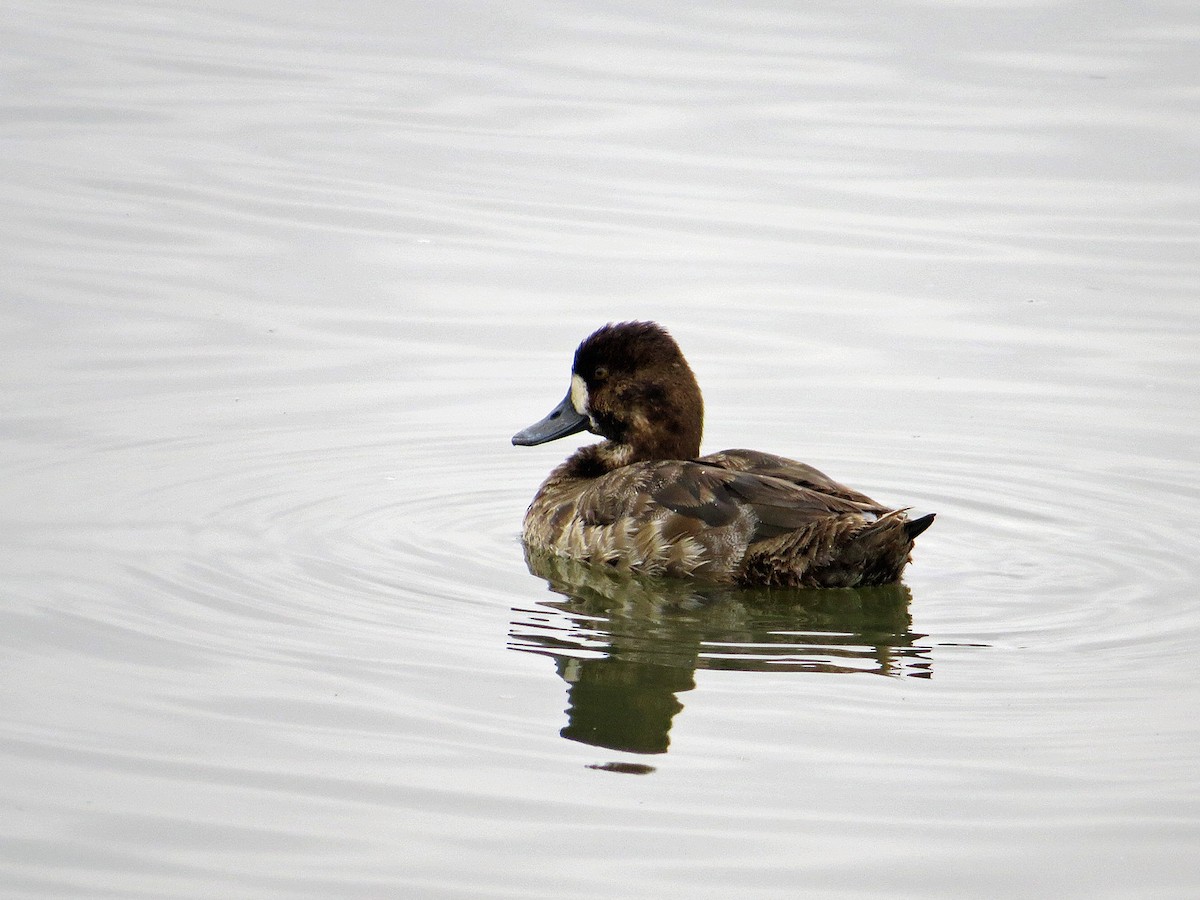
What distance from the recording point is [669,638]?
6855 millimetres

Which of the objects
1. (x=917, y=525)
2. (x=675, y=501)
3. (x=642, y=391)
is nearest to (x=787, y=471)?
(x=675, y=501)

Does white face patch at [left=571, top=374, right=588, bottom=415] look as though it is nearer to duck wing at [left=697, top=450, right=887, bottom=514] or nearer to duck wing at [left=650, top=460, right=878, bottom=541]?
duck wing at [left=697, top=450, right=887, bottom=514]

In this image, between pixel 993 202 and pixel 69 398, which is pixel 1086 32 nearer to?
pixel 993 202

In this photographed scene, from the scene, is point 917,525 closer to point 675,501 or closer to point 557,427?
point 675,501

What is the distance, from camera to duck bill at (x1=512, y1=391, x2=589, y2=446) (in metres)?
8.72

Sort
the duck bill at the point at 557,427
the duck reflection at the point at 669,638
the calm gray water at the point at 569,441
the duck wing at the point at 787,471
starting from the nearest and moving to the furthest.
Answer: the calm gray water at the point at 569,441
the duck reflection at the point at 669,638
the duck wing at the point at 787,471
the duck bill at the point at 557,427

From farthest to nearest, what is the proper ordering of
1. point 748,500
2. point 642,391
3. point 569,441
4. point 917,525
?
1. point 569,441
2. point 642,391
3. point 748,500
4. point 917,525

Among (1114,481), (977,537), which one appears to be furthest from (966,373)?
(977,537)

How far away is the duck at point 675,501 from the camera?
24.2 ft

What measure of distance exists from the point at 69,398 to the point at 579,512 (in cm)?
297

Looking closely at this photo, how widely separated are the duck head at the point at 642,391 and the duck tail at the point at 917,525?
51.5 inches

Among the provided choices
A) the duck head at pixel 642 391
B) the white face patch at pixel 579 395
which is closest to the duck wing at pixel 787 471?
the duck head at pixel 642 391

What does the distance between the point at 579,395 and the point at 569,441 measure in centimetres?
181

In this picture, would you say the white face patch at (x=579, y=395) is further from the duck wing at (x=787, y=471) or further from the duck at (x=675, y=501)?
the duck wing at (x=787, y=471)
